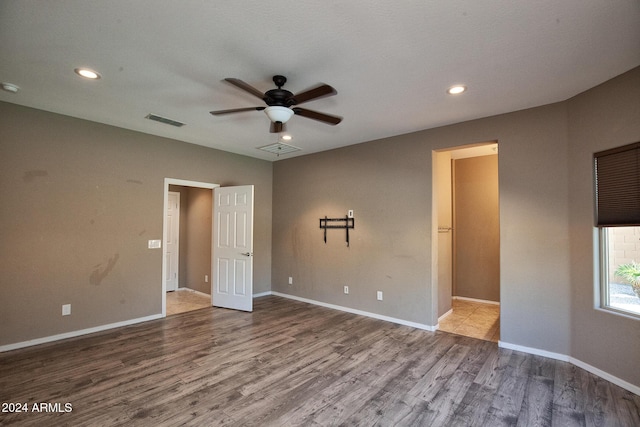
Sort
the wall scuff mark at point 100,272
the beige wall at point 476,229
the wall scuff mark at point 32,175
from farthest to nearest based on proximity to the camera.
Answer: the beige wall at point 476,229, the wall scuff mark at point 100,272, the wall scuff mark at point 32,175

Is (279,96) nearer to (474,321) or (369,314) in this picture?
(369,314)

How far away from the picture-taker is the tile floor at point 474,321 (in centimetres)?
397

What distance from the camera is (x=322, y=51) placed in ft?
7.57

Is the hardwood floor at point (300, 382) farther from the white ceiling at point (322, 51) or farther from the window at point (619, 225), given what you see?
the white ceiling at point (322, 51)

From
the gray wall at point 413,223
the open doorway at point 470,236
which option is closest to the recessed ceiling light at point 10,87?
the gray wall at point 413,223

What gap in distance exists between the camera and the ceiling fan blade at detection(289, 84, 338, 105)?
226 cm

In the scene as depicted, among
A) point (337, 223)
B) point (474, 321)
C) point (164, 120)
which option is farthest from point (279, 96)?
point (474, 321)

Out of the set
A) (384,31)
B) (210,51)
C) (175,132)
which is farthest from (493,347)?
(175,132)

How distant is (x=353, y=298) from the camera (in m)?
4.87

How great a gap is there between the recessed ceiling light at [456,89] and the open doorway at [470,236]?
163cm

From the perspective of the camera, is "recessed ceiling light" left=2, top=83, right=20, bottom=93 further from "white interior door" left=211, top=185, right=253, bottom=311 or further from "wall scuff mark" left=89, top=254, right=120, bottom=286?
"white interior door" left=211, top=185, right=253, bottom=311

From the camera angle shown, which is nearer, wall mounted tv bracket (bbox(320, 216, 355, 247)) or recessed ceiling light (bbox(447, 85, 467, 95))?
recessed ceiling light (bbox(447, 85, 467, 95))

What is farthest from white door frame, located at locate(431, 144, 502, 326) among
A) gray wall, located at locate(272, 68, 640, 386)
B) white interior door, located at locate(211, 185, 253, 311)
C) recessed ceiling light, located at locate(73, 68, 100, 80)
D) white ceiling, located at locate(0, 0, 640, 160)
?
recessed ceiling light, located at locate(73, 68, 100, 80)

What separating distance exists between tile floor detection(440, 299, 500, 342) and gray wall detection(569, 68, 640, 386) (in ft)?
3.37
